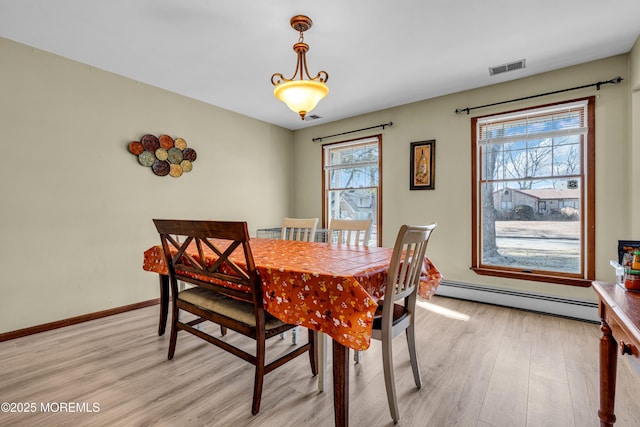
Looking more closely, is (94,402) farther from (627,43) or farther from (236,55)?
(627,43)

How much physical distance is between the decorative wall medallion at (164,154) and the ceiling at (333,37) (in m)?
0.64

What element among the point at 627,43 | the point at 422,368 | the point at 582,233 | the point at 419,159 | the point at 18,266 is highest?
the point at 627,43

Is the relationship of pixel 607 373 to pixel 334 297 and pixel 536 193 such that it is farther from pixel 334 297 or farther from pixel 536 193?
pixel 536 193

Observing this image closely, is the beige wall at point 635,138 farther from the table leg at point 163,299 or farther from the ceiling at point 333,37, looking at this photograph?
the table leg at point 163,299

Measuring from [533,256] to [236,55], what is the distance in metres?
3.64

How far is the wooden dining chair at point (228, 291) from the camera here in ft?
5.00

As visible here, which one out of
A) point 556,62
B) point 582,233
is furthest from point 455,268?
point 556,62

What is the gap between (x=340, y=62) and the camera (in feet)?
9.45

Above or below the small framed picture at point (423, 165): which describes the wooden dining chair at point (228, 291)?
below

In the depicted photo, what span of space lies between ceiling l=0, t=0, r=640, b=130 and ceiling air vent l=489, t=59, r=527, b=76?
57 millimetres

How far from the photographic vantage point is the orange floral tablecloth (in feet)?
4.09

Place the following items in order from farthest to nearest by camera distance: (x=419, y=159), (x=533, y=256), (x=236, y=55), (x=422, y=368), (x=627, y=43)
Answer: (x=419, y=159), (x=533, y=256), (x=236, y=55), (x=627, y=43), (x=422, y=368)

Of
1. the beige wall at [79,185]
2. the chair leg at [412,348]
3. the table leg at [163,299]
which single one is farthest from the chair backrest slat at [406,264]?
the beige wall at [79,185]

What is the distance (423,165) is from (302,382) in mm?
2932
